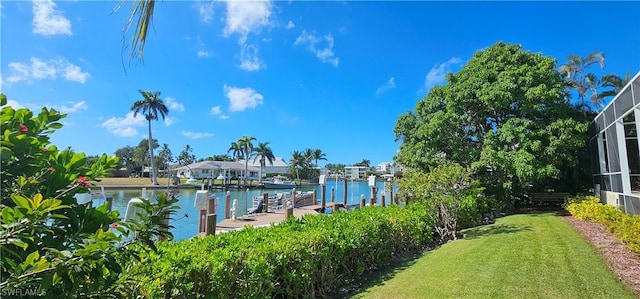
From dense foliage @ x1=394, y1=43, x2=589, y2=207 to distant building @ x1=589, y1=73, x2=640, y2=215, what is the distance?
0.69 meters

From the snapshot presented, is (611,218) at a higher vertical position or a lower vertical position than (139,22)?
lower

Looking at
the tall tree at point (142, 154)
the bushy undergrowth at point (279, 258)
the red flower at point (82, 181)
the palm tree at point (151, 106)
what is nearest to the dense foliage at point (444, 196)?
the bushy undergrowth at point (279, 258)

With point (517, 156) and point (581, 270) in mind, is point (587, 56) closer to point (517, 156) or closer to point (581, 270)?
point (517, 156)

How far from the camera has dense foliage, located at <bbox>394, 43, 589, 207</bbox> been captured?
41.8 feet

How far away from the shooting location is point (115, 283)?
2006mm

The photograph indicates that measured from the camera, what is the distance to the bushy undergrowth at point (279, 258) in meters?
3.29

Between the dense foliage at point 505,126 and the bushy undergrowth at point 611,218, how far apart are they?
4.92ft

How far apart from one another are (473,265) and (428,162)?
30.4ft

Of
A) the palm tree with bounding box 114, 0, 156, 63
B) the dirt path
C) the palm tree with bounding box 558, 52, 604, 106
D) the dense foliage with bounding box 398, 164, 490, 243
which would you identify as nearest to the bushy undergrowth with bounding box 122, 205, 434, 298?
the palm tree with bounding box 114, 0, 156, 63

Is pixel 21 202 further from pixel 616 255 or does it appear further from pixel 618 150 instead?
pixel 618 150

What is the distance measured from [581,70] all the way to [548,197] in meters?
11.5

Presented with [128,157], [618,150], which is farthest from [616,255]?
[128,157]

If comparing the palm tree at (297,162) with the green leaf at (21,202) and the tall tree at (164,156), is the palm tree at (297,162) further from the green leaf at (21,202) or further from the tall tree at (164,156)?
the green leaf at (21,202)

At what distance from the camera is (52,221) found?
170 centimetres
